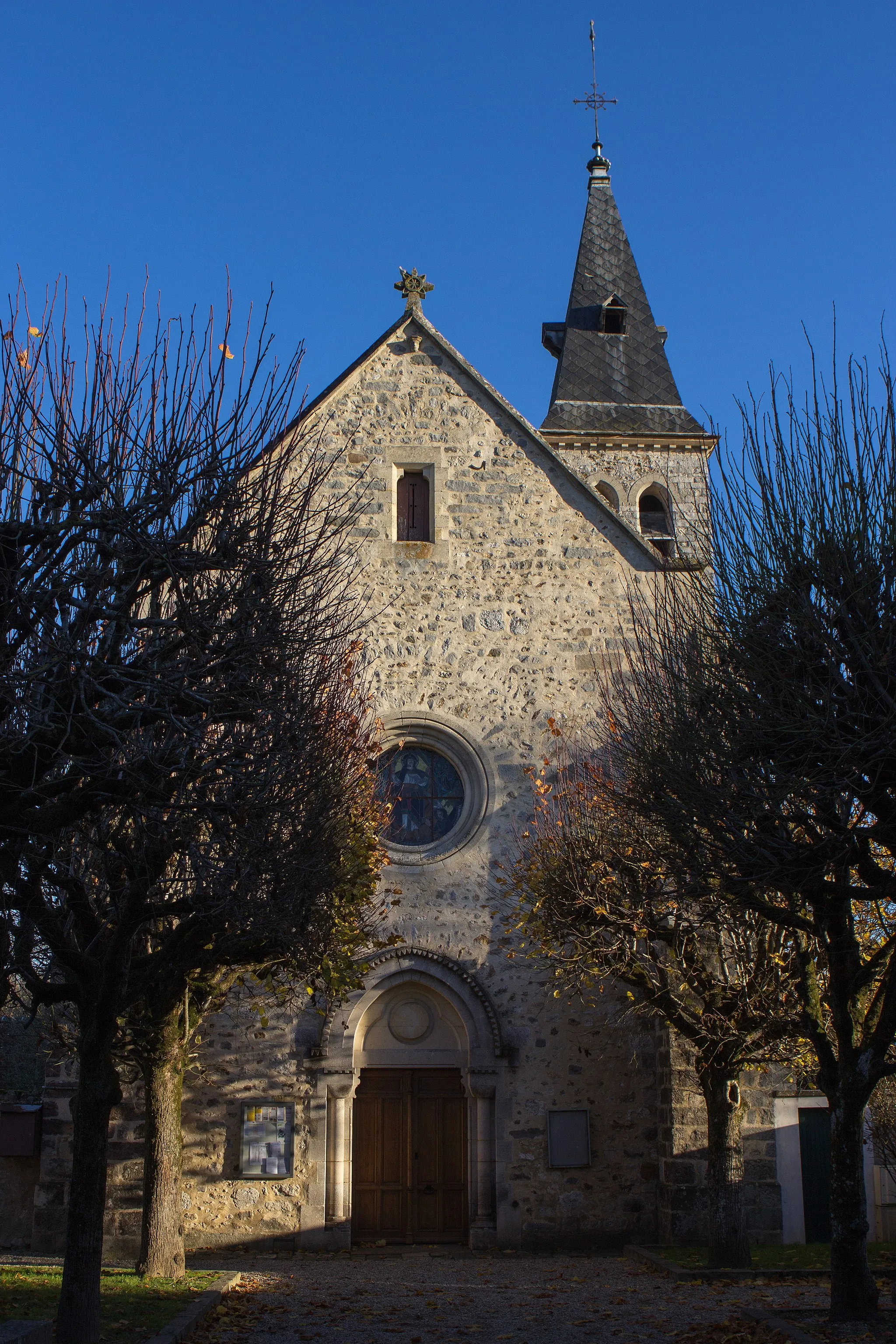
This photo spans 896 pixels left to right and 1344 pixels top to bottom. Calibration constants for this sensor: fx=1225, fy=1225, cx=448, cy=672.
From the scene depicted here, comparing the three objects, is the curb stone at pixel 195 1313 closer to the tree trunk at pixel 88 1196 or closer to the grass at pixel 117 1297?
the grass at pixel 117 1297

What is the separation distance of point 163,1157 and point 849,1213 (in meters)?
5.95

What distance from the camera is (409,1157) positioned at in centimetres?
1387

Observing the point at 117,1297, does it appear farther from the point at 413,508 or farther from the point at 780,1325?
the point at 413,508

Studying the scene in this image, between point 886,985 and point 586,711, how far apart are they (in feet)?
21.3

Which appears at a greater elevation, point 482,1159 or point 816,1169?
point 482,1159

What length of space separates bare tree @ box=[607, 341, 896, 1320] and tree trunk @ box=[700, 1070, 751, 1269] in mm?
2656

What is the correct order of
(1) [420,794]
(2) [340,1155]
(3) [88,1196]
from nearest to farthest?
(3) [88,1196] < (2) [340,1155] < (1) [420,794]

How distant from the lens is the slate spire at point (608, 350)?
22.5m

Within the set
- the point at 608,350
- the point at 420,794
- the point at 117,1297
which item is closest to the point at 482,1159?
the point at 420,794

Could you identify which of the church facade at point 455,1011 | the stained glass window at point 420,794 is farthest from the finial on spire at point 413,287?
the stained glass window at point 420,794

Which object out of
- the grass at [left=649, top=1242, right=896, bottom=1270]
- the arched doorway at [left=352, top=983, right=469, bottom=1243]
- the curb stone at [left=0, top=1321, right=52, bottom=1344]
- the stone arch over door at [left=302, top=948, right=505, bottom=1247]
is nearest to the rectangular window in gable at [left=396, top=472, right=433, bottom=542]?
the stone arch over door at [left=302, top=948, right=505, bottom=1247]

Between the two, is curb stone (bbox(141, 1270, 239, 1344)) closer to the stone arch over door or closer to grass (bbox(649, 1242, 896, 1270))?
the stone arch over door

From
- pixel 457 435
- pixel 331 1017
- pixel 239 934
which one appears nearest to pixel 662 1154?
pixel 331 1017

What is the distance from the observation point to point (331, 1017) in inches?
536
